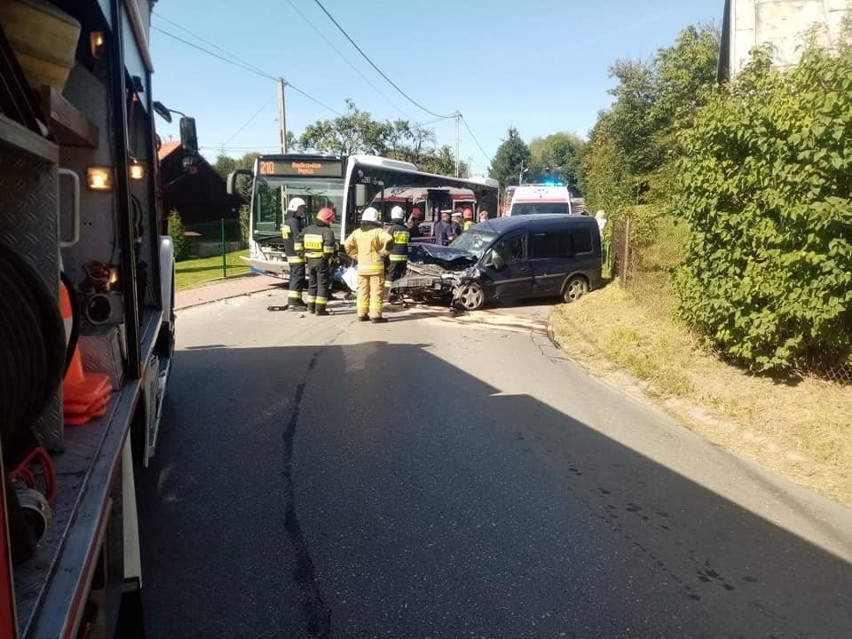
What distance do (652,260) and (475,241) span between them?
3465 mm

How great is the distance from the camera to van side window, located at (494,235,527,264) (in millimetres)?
12539

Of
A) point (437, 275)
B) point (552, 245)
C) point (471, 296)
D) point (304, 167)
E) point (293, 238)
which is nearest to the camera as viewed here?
point (293, 238)

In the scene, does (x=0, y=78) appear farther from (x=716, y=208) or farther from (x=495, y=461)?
(x=716, y=208)

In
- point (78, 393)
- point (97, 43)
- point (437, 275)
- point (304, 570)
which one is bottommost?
point (304, 570)

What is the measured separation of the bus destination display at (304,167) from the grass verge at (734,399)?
271 inches

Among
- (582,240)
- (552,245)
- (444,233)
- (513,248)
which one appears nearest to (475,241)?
(513,248)

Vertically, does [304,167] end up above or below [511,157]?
below

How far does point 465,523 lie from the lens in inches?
154

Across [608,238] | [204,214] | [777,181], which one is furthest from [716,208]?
[204,214]

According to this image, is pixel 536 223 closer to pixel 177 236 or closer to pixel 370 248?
pixel 370 248

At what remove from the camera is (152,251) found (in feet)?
16.8

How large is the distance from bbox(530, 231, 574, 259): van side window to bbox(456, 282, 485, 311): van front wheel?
140cm

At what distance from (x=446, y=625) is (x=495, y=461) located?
6.59 feet

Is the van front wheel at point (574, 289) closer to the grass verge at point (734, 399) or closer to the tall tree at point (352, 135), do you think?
the grass verge at point (734, 399)
